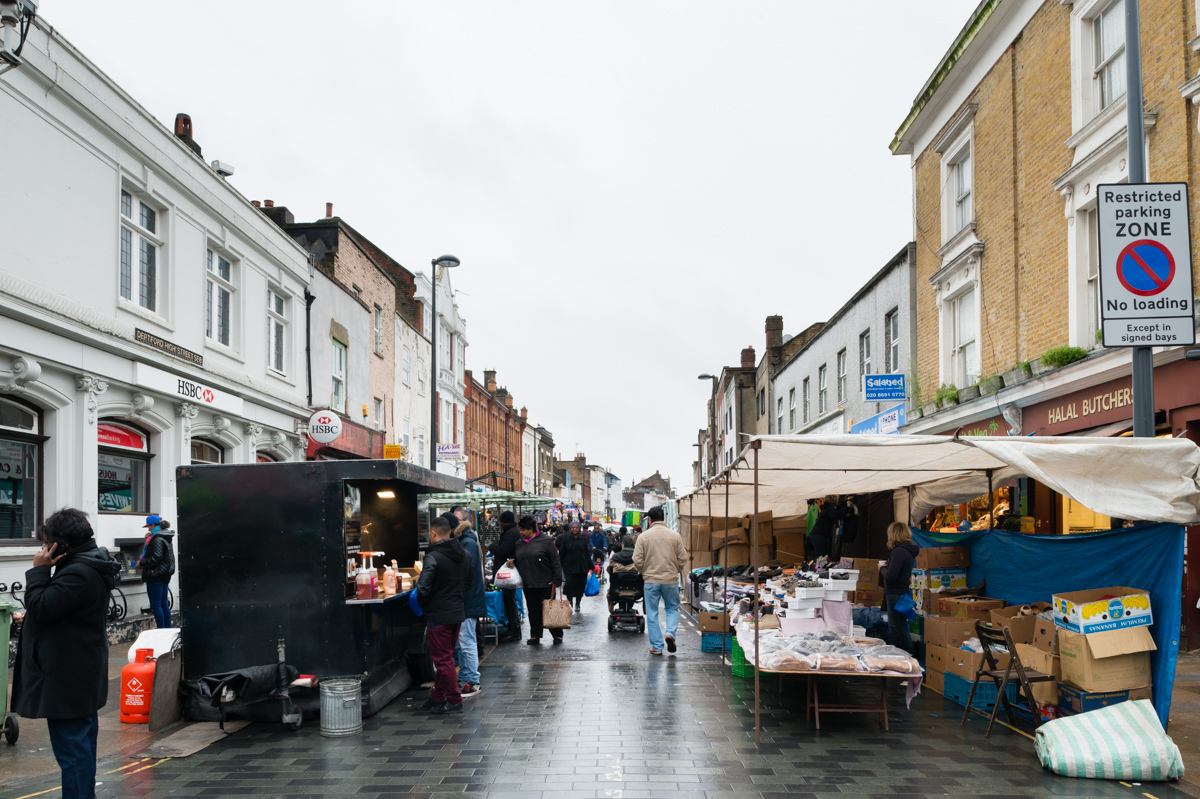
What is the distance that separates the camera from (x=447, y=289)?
133ft

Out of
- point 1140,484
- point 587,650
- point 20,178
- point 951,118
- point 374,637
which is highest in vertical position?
point 951,118

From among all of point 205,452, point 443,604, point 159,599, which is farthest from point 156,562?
point 443,604

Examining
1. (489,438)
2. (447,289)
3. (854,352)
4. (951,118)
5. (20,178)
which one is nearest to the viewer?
(20,178)

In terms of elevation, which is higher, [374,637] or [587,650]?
[374,637]

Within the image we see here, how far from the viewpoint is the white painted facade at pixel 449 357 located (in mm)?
36438

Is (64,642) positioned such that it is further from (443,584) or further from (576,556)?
(576,556)

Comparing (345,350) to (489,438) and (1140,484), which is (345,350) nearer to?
(1140,484)

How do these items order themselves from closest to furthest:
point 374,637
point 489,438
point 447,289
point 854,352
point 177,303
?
point 374,637 → point 177,303 → point 854,352 → point 447,289 → point 489,438

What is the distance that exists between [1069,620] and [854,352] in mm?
17149

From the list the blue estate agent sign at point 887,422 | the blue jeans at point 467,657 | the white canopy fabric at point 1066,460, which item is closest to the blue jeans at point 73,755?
the blue jeans at point 467,657

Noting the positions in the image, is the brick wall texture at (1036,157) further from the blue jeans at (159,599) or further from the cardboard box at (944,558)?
the blue jeans at (159,599)

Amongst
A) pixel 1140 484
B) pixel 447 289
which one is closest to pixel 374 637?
pixel 1140 484

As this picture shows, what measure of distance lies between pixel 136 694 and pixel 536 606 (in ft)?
19.7

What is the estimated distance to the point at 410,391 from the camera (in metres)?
31.8
